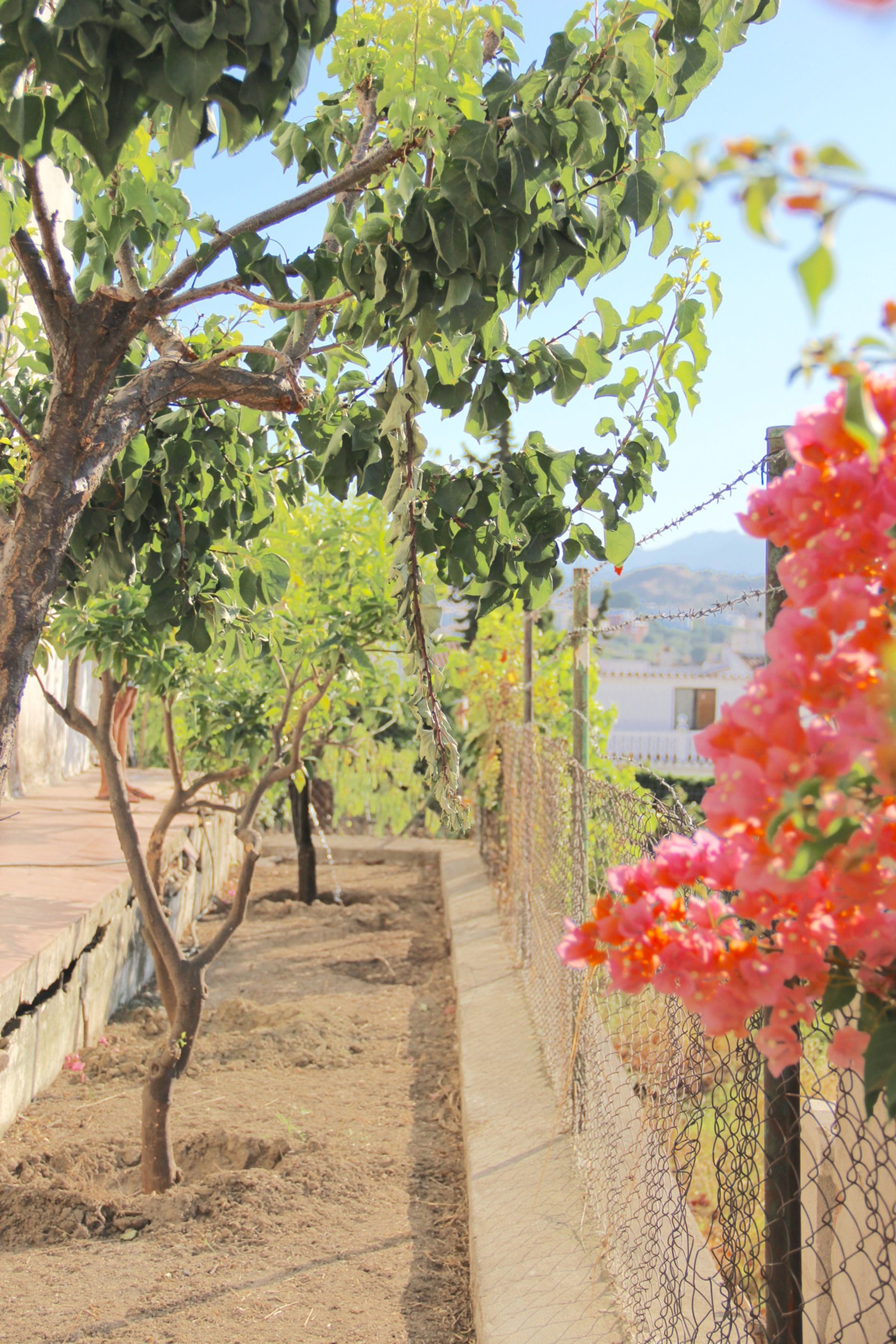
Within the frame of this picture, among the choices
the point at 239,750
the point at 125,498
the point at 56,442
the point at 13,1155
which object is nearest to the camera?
the point at 56,442

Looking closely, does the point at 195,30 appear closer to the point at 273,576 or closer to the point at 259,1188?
the point at 273,576

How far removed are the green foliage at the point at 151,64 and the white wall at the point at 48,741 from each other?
6243 millimetres

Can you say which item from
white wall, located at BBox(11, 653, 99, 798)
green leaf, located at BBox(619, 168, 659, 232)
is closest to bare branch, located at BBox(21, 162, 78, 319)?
green leaf, located at BBox(619, 168, 659, 232)

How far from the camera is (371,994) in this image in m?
5.45

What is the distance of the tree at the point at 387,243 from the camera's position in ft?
3.96

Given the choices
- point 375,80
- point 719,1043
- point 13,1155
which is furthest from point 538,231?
point 13,1155

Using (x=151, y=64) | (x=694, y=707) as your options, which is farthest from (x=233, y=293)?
(x=694, y=707)

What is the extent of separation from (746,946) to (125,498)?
1.89 m

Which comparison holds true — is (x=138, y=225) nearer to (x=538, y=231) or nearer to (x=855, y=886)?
(x=538, y=231)

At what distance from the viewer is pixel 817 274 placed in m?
0.58

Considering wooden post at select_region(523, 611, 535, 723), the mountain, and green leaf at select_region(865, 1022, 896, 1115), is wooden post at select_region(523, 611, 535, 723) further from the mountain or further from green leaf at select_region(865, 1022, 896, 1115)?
the mountain

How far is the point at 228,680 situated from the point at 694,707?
1269 inches

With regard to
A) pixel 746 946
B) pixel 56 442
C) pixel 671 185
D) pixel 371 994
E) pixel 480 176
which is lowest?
pixel 371 994

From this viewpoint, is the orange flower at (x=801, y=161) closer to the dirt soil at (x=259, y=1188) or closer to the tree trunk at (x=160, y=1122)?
the dirt soil at (x=259, y=1188)
